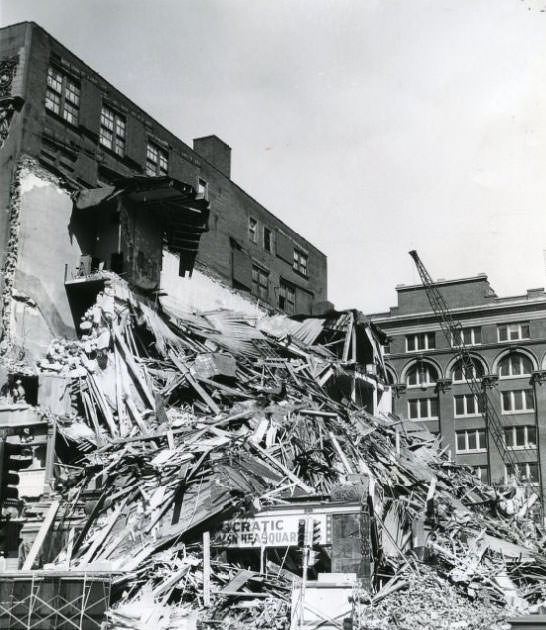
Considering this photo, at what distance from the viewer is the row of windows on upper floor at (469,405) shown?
55.4m

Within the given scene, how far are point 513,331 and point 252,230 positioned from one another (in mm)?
23929

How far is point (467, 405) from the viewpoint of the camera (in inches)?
2245

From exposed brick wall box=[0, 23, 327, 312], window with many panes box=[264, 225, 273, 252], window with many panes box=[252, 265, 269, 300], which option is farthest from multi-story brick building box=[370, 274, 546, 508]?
exposed brick wall box=[0, 23, 327, 312]

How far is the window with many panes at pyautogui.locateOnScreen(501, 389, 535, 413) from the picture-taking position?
181 feet

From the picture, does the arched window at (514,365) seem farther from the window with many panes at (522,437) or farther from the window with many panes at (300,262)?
the window with many panes at (300,262)

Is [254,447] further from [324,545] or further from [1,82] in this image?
[1,82]

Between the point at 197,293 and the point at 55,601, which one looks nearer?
the point at 55,601

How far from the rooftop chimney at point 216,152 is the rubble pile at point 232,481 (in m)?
12.5

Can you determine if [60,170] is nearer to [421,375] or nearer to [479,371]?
[479,371]

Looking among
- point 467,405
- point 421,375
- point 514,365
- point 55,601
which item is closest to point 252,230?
point 421,375

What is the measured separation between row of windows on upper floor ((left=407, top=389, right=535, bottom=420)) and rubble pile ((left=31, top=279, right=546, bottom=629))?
1009 inches

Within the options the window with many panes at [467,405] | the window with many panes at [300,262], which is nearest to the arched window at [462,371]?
the window with many panes at [467,405]

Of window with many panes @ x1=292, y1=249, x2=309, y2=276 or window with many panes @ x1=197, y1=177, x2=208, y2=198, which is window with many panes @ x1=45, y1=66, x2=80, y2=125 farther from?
window with many panes @ x1=292, y1=249, x2=309, y2=276

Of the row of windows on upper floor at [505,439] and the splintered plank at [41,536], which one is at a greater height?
the row of windows on upper floor at [505,439]
